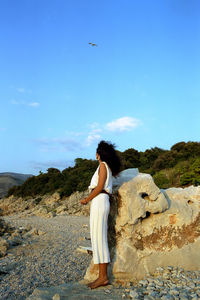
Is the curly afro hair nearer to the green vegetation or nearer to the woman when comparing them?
the woman

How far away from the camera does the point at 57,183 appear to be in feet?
81.1

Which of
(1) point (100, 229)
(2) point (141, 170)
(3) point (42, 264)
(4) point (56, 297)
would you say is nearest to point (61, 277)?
(3) point (42, 264)

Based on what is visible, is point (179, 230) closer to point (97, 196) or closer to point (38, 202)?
point (97, 196)

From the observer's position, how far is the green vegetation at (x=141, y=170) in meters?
20.2

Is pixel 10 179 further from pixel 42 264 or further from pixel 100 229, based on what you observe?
pixel 100 229

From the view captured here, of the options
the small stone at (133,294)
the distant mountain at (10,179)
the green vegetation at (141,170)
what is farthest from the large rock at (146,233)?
the distant mountain at (10,179)

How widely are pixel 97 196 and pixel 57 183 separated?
66.7 ft

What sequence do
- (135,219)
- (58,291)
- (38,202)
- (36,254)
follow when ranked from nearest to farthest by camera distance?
(58,291) < (135,219) < (36,254) < (38,202)

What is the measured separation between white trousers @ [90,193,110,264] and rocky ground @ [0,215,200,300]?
0.49m

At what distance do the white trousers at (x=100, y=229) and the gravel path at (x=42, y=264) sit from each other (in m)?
1.67

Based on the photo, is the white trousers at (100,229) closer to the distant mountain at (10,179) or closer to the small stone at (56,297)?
the small stone at (56,297)

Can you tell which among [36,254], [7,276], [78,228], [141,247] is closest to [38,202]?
[78,228]

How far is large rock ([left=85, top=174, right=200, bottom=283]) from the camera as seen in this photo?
16.6 feet

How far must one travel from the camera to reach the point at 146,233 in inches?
205
